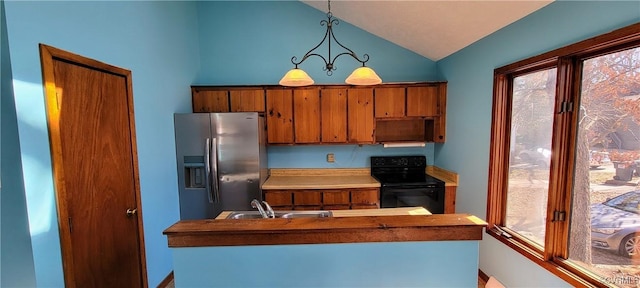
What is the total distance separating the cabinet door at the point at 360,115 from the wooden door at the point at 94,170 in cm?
229

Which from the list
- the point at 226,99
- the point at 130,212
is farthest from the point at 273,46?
the point at 130,212

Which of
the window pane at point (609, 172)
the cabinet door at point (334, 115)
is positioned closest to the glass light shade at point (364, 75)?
the window pane at point (609, 172)

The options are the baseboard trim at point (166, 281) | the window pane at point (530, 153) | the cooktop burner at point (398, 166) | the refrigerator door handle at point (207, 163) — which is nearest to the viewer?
the window pane at point (530, 153)

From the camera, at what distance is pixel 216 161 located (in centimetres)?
271

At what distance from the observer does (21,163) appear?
127 centimetres

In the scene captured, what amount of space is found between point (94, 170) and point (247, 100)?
1747 mm

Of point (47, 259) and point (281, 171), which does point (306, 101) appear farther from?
point (47, 259)

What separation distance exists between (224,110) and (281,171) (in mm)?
1137

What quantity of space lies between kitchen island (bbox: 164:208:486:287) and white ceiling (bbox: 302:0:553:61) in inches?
70.0

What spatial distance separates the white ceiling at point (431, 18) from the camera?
2.00 metres

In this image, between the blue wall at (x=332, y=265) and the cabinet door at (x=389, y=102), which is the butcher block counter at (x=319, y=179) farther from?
the blue wall at (x=332, y=265)

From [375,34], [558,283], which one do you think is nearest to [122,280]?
[558,283]

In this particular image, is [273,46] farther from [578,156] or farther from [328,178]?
[578,156]

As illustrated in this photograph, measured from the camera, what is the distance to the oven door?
9.73 feet
